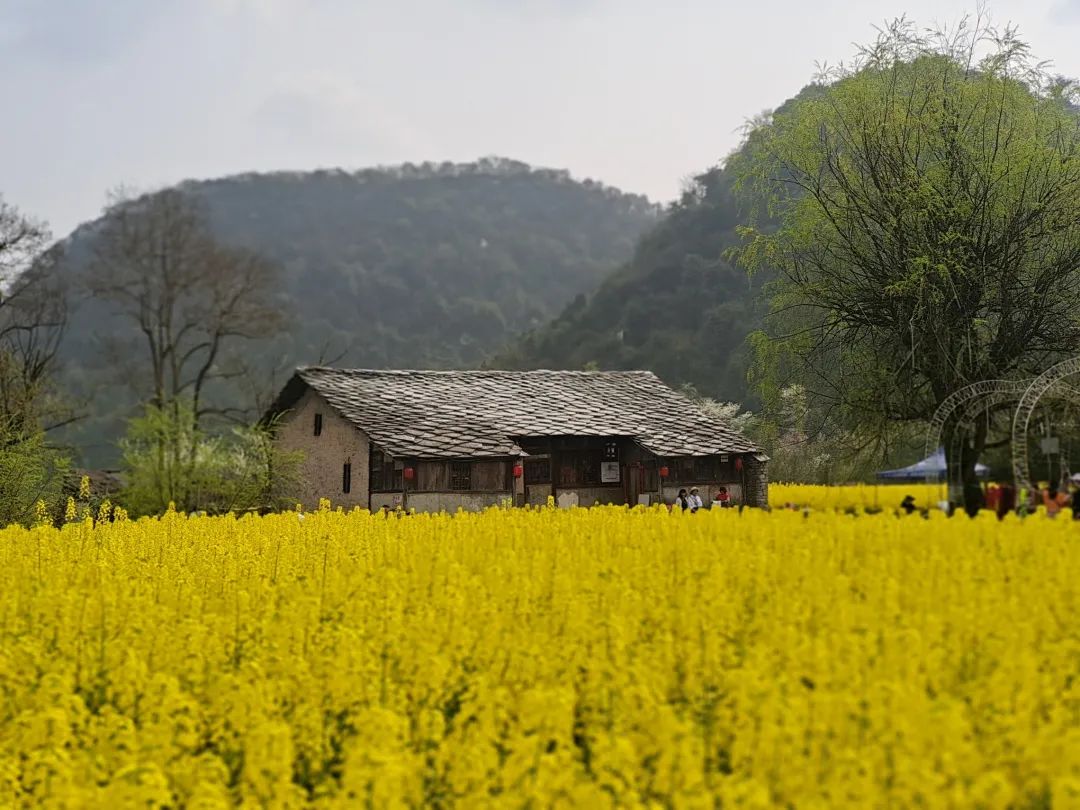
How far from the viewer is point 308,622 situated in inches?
387

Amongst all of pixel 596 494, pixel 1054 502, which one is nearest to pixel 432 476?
pixel 596 494

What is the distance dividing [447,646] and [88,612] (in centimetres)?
362

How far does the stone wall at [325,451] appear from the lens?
29.1m

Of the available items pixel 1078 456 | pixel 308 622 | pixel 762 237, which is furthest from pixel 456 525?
pixel 1078 456

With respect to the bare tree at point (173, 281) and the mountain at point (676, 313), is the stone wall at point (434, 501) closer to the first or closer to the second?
the bare tree at point (173, 281)

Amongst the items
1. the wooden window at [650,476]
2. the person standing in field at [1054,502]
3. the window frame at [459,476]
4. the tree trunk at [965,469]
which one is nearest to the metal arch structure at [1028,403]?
the person standing in field at [1054,502]

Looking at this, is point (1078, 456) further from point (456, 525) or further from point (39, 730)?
point (39, 730)

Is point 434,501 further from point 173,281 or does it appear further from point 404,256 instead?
point 404,256

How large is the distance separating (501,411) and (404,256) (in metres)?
60.6

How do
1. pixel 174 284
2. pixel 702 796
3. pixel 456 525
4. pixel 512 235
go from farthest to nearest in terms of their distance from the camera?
pixel 512 235 → pixel 174 284 → pixel 456 525 → pixel 702 796

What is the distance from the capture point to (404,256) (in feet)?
297

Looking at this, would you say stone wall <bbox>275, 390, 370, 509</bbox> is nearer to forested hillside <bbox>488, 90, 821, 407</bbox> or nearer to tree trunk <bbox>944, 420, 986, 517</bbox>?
tree trunk <bbox>944, 420, 986, 517</bbox>

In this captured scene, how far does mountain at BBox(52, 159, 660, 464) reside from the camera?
72.9 meters

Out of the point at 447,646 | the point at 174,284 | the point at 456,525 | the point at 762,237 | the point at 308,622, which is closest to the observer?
the point at 447,646
